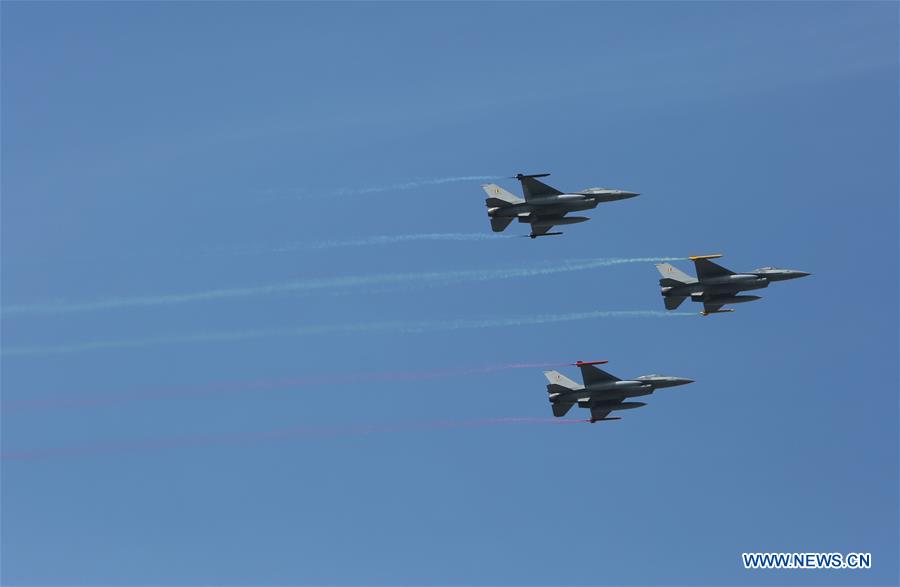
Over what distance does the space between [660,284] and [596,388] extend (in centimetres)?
879

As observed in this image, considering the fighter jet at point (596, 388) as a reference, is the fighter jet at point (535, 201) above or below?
above

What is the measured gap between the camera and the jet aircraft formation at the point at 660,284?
347 ft

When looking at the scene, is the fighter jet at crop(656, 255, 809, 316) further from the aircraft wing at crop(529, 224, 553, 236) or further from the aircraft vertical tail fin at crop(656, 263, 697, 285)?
the aircraft wing at crop(529, 224, 553, 236)

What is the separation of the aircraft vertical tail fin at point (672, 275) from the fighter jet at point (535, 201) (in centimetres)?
662

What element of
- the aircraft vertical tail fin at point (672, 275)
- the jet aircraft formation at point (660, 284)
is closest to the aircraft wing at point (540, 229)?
the jet aircraft formation at point (660, 284)

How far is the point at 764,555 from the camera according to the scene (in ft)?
324

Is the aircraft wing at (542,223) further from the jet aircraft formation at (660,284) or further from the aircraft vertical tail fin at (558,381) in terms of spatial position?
the aircraft vertical tail fin at (558,381)

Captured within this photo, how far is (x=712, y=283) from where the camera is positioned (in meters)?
108

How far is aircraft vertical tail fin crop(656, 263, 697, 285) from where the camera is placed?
10888 cm

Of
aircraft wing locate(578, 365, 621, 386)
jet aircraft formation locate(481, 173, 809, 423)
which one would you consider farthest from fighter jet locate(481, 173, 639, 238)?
aircraft wing locate(578, 365, 621, 386)

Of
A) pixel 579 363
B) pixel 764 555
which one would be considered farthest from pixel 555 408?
pixel 764 555

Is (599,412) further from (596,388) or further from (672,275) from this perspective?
(672,275)

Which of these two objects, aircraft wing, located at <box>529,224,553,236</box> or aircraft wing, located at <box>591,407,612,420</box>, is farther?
aircraft wing, located at <box>591,407,612,420</box>

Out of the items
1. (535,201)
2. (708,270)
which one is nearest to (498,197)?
(535,201)
